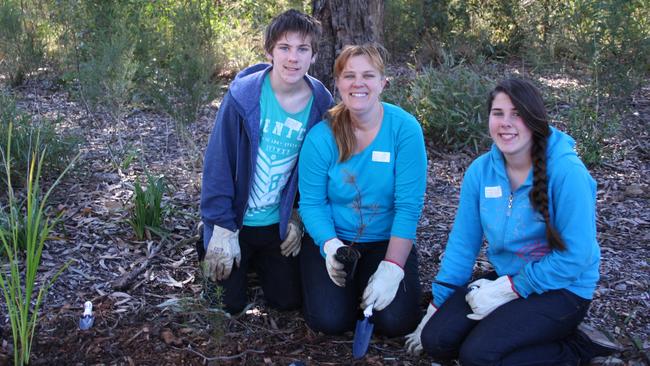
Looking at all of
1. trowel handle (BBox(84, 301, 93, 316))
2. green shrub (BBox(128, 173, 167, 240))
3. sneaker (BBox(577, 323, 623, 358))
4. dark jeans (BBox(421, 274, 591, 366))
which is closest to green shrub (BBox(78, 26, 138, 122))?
green shrub (BBox(128, 173, 167, 240))

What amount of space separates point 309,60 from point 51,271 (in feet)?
5.19

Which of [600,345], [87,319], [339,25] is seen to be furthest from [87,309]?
[339,25]

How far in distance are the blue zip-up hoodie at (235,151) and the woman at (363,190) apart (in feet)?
0.61

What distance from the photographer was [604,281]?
10.9 ft

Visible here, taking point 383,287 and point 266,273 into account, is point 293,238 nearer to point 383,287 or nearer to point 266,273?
point 266,273

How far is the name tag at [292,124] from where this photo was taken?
310cm

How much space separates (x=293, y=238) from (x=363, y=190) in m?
0.43

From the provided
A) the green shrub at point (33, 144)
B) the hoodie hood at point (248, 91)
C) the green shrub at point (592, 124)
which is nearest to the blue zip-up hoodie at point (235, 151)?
the hoodie hood at point (248, 91)

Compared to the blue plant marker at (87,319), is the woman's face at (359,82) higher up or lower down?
higher up

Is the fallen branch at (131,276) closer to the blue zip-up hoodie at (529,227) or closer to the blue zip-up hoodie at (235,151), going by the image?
the blue zip-up hoodie at (235,151)

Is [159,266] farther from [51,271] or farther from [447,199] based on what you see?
[447,199]

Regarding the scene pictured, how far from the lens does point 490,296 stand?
2646 millimetres

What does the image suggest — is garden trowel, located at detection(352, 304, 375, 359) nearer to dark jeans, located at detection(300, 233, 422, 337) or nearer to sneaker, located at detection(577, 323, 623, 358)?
dark jeans, located at detection(300, 233, 422, 337)

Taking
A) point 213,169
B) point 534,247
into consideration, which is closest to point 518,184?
point 534,247
